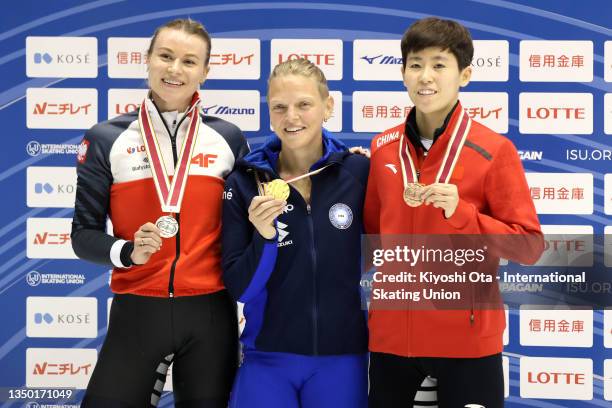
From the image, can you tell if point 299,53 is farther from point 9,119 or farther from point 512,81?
point 9,119

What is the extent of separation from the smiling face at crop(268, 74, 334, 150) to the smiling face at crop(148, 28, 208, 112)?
14.4 inches

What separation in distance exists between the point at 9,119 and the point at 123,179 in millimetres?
1638

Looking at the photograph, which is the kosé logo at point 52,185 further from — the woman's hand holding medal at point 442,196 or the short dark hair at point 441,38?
the woman's hand holding medal at point 442,196

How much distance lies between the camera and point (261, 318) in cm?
253

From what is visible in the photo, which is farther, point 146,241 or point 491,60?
point 491,60

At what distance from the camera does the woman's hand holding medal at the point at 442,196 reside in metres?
2.12

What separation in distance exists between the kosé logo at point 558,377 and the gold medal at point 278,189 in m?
2.16

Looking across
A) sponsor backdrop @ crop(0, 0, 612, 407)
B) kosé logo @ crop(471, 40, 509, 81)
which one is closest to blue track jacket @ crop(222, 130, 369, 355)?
sponsor backdrop @ crop(0, 0, 612, 407)

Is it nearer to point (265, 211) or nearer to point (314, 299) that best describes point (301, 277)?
point (314, 299)

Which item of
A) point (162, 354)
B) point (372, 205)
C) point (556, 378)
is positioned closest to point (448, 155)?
point (372, 205)

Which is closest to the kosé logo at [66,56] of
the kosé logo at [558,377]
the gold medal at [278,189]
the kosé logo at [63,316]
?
the kosé logo at [63,316]

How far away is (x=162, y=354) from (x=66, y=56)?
2.03 meters

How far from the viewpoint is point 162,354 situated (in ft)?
8.54

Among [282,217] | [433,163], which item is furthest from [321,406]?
[433,163]
